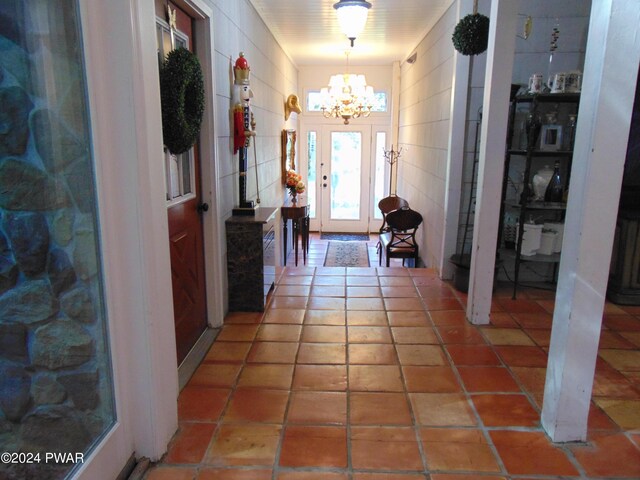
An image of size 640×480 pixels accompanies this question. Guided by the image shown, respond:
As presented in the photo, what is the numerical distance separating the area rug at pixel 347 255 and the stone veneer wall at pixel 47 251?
15.9 feet

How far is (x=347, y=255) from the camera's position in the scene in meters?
→ 6.94

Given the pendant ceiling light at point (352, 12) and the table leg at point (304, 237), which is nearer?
the pendant ceiling light at point (352, 12)

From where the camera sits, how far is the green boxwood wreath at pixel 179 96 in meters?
2.15

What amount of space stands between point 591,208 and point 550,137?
6.52 ft

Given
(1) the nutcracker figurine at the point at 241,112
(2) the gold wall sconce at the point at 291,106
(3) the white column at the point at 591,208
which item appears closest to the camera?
(3) the white column at the point at 591,208

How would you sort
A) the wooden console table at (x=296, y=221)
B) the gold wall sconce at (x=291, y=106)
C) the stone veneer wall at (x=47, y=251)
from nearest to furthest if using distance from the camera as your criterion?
the stone veneer wall at (x=47, y=251) → the wooden console table at (x=296, y=221) → the gold wall sconce at (x=291, y=106)

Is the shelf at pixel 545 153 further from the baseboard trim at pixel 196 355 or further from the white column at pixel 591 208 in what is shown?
the baseboard trim at pixel 196 355

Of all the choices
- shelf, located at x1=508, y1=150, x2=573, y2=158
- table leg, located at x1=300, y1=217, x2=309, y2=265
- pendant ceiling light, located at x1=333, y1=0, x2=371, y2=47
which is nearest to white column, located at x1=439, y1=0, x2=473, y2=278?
shelf, located at x1=508, y1=150, x2=573, y2=158

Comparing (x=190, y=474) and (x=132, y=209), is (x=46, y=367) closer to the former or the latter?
(x=132, y=209)

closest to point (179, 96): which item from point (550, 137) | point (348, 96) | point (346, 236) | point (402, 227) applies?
point (550, 137)

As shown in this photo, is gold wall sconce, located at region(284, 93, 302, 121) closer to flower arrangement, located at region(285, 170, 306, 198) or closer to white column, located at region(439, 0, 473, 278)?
flower arrangement, located at region(285, 170, 306, 198)

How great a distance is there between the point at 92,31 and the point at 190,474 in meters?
1.57

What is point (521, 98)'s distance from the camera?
336 centimetres

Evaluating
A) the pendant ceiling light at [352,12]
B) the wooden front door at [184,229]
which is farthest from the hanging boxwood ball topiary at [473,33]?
the wooden front door at [184,229]
